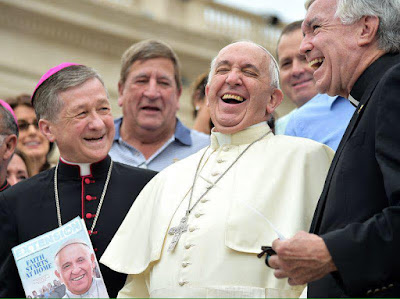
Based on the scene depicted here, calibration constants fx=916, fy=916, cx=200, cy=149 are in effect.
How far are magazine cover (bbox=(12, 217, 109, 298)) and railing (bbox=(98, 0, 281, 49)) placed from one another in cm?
1097

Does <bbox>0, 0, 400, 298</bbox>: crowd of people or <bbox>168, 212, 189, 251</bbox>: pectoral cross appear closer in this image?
<bbox>0, 0, 400, 298</bbox>: crowd of people

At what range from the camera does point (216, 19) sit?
1552 centimetres

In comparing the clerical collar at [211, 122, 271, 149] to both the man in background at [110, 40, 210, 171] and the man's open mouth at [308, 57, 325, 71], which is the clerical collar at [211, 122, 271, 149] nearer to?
the man's open mouth at [308, 57, 325, 71]

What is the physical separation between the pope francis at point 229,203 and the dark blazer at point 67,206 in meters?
0.25

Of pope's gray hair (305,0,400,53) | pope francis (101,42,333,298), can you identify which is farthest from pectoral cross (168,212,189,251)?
pope's gray hair (305,0,400,53)

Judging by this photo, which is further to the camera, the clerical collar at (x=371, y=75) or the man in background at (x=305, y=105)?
the man in background at (x=305, y=105)

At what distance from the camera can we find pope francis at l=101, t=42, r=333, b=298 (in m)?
3.93

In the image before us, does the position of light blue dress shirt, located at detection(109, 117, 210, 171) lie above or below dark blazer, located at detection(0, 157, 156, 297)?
above

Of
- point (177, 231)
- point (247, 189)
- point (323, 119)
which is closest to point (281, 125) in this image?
point (323, 119)

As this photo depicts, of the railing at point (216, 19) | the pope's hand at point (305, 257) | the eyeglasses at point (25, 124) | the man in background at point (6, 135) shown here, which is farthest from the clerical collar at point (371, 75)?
the railing at point (216, 19)

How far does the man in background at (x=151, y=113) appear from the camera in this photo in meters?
6.27

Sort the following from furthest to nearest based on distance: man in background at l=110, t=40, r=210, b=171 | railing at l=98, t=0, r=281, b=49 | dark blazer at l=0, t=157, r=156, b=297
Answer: railing at l=98, t=0, r=281, b=49 → man in background at l=110, t=40, r=210, b=171 → dark blazer at l=0, t=157, r=156, b=297

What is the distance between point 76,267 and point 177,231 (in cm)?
50

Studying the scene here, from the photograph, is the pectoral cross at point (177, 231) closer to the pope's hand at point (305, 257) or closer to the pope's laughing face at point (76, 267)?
the pope's laughing face at point (76, 267)
